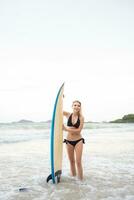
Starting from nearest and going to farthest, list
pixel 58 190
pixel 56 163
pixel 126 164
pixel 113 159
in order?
pixel 58 190, pixel 56 163, pixel 126 164, pixel 113 159

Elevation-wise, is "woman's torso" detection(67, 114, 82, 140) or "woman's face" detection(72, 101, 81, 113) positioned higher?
"woman's face" detection(72, 101, 81, 113)

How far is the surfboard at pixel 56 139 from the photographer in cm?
504

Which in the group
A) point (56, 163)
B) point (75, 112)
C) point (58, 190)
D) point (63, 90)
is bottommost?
point (58, 190)

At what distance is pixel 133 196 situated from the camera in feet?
14.3

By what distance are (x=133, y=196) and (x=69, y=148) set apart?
1.61 meters

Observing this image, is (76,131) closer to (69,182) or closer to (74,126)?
(74,126)

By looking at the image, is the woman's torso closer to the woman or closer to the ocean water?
the woman

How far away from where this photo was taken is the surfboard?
5043 millimetres

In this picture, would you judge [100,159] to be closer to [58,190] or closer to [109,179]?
A: [109,179]

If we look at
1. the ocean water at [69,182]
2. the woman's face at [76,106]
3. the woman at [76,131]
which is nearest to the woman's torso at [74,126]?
the woman at [76,131]

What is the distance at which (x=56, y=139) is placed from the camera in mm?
5195

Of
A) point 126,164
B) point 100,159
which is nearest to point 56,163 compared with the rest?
point 126,164

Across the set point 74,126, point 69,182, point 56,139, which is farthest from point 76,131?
point 69,182

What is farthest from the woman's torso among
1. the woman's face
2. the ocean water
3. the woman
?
the ocean water
